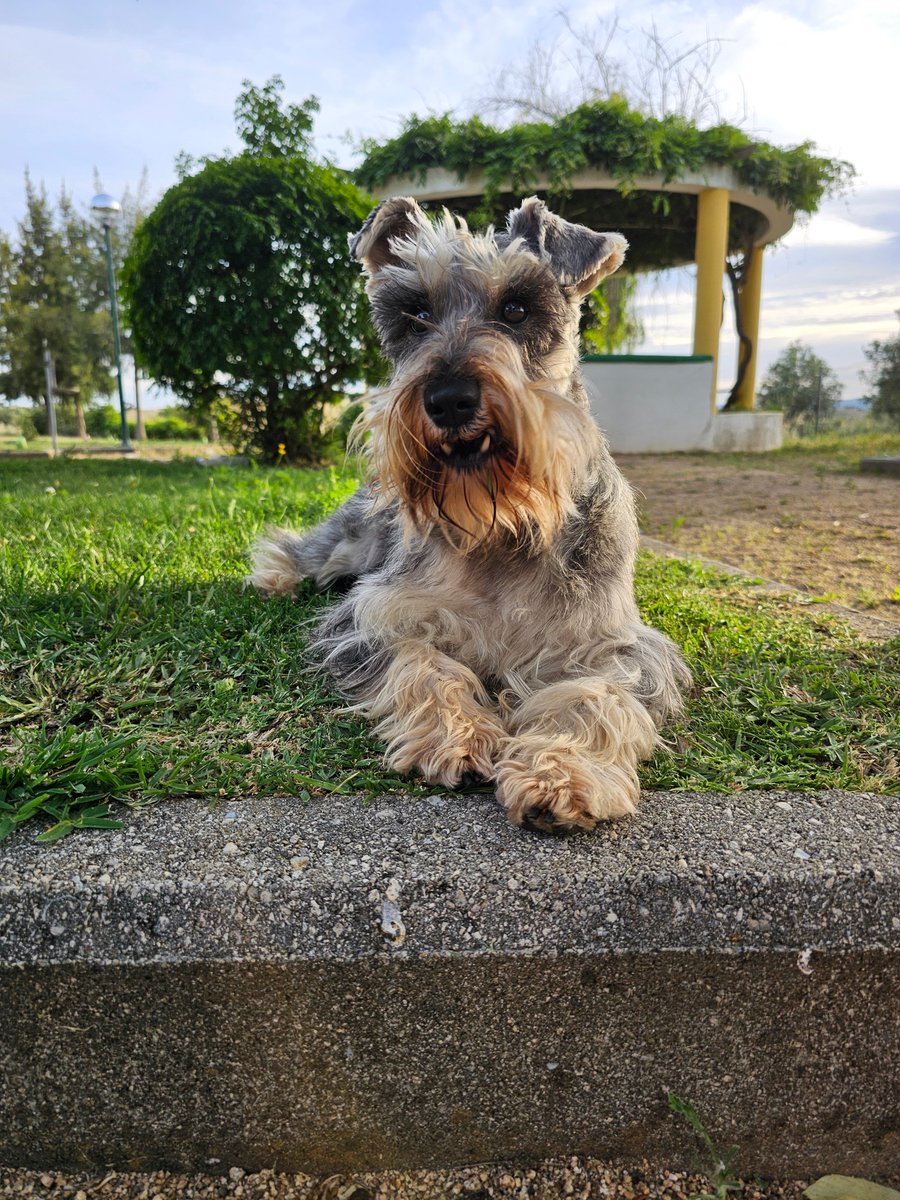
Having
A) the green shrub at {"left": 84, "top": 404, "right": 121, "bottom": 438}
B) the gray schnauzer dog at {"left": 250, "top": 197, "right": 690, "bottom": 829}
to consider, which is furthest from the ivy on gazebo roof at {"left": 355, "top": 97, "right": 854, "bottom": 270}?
the green shrub at {"left": 84, "top": 404, "right": 121, "bottom": 438}

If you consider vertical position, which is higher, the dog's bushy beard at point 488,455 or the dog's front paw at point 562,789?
the dog's bushy beard at point 488,455

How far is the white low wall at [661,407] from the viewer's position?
1728 cm

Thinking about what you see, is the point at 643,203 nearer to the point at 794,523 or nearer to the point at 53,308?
the point at 794,523

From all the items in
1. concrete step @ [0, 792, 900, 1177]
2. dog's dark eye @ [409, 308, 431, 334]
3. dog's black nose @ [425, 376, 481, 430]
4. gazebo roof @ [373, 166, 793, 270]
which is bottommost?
concrete step @ [0, 792, 900, 1177]

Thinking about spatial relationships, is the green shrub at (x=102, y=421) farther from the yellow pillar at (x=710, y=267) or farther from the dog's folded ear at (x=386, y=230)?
the dog's folded ear at (x=386, y=230)

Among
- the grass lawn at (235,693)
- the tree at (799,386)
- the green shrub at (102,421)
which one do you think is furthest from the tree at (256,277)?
the green shrub at (102,421)

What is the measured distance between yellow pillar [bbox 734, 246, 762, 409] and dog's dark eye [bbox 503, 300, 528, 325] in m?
18.9

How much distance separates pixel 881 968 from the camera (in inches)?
76.1

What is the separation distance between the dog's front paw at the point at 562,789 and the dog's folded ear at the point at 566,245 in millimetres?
1644

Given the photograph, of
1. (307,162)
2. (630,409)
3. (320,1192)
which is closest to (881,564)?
(320,1192)

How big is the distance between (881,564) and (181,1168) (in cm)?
556

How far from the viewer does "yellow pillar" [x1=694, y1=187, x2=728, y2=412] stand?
17031mm

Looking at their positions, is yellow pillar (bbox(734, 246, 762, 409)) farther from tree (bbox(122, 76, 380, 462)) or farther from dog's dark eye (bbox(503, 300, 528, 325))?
Answer: dog's dark eye (bbox(503, 300, 528, 325))

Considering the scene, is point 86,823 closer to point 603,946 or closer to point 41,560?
point 603,946
